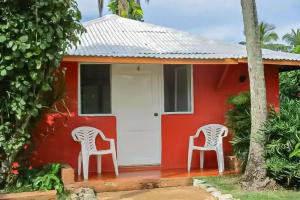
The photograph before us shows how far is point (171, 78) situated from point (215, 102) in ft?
3.72

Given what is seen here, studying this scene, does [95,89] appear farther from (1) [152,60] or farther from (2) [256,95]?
(2) [256,95]

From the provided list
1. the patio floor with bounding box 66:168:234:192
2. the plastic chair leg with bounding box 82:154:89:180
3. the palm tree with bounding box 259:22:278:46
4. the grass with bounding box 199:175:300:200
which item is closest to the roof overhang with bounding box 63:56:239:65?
the plastic chair leg with bounding box 82:154:89:180

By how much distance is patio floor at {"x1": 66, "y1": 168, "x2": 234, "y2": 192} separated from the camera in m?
7.79

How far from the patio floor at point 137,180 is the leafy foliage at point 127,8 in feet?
40.5

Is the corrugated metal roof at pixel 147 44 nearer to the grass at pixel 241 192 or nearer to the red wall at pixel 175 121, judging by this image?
the red wall at pixel 175 121

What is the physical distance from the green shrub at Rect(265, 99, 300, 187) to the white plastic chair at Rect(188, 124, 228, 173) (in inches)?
62.9

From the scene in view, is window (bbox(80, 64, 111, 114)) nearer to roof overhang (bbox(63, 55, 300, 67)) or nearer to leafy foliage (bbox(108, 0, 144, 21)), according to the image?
roof overhang (bbox(63, 55, 300, 67))

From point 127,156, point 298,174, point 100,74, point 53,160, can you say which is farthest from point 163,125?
point 298,174

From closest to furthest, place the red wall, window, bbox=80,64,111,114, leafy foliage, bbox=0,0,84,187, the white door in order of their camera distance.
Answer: leafy foliage, bbox=0,0,84,187 < the red wall < window, bbox=80,64,111,114 < the white door

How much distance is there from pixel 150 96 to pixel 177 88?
0.67 meters

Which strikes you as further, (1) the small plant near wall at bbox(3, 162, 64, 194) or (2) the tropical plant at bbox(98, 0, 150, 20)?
(2) the tropical plant at bbox(98, 0, 150, 20)

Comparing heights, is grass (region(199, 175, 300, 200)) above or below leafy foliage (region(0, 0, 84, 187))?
below

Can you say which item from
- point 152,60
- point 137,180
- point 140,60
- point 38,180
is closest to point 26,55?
point 38,180

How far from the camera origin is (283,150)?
7.37 m
